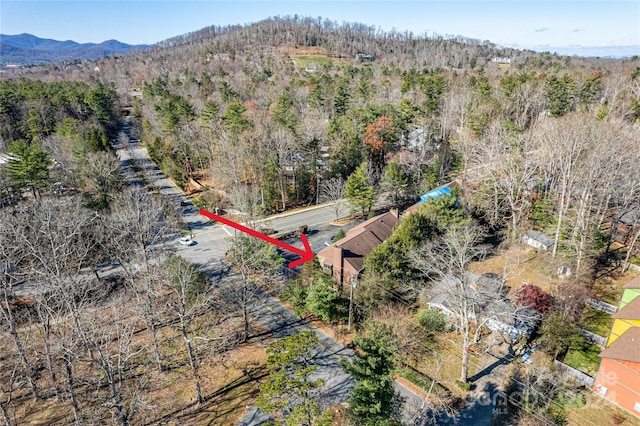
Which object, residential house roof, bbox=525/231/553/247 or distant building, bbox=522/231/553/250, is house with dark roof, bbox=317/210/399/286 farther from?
residential house roof, bbox=525/231/553/247

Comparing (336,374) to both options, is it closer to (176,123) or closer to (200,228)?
(200,228)

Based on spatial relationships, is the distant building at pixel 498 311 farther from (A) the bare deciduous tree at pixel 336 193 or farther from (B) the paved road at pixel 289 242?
(A) the bare deciduous tree at pixel 336 193

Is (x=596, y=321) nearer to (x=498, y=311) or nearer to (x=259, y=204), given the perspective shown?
(x=498, y=311)

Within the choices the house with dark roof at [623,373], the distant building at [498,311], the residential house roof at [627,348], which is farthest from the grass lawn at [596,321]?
the residential house roof at [627,348]

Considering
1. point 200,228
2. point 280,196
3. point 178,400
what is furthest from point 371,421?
point 280,196

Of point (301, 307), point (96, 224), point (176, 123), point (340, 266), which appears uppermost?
point (176, 123)

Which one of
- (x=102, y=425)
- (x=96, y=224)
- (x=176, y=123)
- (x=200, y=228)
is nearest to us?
(x=102, y=425)

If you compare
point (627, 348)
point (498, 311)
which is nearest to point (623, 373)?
point (627, 348)
